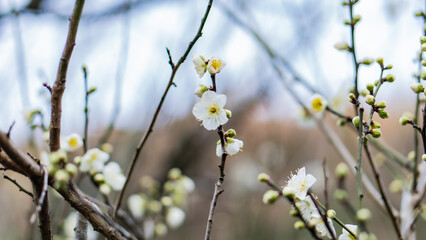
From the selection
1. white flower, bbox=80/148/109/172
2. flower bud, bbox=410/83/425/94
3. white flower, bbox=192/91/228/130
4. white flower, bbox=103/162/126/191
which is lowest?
flower bud, bbox=410/83/425/94

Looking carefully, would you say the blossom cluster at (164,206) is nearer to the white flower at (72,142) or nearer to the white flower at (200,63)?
the white flower at (72,142)

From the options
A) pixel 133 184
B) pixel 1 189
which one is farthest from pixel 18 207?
pixel 133 184

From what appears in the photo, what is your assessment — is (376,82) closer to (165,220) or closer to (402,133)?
(165,220)

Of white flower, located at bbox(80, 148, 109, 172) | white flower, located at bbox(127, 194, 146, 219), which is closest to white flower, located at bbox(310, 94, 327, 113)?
white flower, located at bbox(80, 148, 109, 172)

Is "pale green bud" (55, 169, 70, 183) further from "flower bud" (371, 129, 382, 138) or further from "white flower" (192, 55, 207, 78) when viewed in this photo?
"flower bud" (371, 129, 382, 138)

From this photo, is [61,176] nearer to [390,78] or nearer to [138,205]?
[390,78]

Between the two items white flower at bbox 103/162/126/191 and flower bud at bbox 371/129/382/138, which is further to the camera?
white flower at bbox 103/162/126/191

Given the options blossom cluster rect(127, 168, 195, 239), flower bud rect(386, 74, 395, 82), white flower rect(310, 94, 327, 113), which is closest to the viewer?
flower bud rect(386, 74, 395, 82)

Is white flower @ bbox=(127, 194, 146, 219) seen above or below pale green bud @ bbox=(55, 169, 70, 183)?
above
